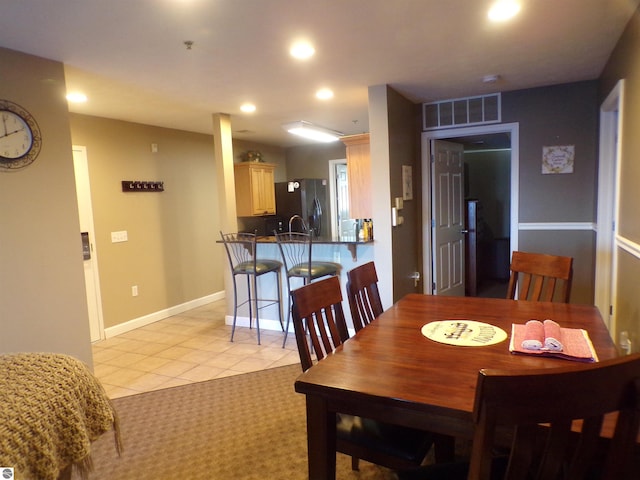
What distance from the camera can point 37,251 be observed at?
2561 mm

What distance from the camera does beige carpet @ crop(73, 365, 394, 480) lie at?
6.52 ft

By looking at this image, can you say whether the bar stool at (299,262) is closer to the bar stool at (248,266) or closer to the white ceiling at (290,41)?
the bar stool at (248,266)

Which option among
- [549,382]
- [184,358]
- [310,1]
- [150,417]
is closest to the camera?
[549,382]

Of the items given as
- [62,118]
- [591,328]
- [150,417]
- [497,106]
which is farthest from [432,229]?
[62,118]

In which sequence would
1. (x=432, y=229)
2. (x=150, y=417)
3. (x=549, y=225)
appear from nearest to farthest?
(x=150, y=417)
(x=549, y=225)
(x=432, y=229)

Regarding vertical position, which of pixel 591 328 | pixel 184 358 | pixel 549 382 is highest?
pixel 549 382

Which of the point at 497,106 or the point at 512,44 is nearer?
the point at 512,44

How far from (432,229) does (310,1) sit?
295 cm

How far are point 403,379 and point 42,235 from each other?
2493 millimetres

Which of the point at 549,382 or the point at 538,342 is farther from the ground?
the point at 549,382

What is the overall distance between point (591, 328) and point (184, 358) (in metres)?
3.10

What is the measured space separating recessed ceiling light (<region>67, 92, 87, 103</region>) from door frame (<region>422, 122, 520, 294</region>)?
3276 millimetres

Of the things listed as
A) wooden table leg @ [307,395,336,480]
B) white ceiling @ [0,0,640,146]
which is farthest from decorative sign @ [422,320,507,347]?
white ceiling @ [0,0,640,146]

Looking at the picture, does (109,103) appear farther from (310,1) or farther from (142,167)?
(310,1)
